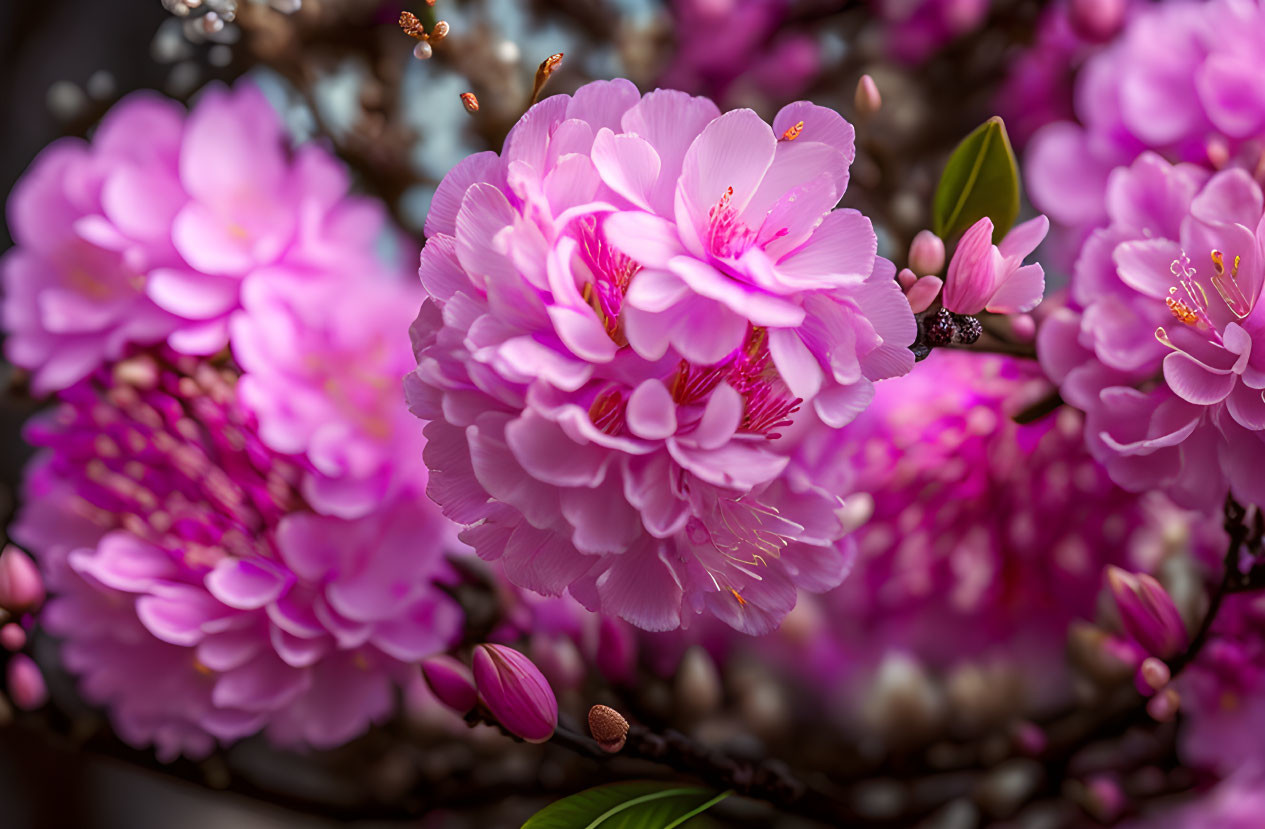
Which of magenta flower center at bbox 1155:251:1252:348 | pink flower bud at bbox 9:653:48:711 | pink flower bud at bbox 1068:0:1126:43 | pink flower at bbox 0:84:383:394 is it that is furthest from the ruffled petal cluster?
pink flower bud at bbox 9:653:48:711

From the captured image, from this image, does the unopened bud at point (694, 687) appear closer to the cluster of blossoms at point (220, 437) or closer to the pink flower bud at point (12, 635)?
the cluster of blossoms at point (220, 437)

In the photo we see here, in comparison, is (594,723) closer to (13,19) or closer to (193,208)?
(193,208)

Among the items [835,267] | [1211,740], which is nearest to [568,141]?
[835,267]

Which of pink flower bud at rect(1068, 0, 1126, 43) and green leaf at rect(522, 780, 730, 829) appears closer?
green leaf at rect(522, 780, 730, 829)

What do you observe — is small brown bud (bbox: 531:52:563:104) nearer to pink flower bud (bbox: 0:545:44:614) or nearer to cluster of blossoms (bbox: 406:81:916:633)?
cluster of blossoms (bbox: 406:81:916:633)

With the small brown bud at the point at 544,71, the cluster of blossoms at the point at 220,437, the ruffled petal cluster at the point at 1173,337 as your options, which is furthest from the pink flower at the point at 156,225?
the ruffled petal cluster at the point at 1173,337

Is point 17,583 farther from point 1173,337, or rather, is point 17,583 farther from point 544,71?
point 1173,337
